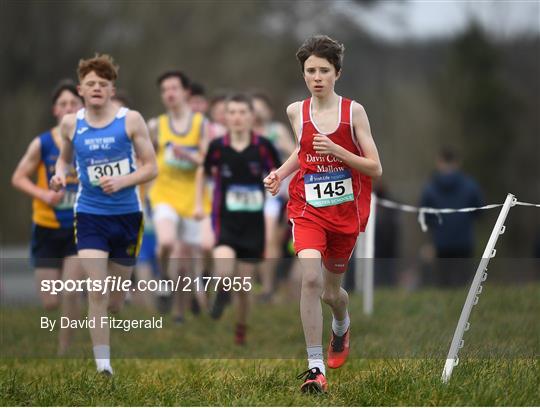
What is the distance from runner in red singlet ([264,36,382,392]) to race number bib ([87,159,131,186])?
157 cm

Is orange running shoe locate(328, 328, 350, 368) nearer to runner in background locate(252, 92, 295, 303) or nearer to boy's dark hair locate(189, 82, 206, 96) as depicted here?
runner in background locate(252, 92, 295, 303)

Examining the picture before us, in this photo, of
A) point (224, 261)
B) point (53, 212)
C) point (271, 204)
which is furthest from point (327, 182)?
point (271, 204)

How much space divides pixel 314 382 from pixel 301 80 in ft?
99.2

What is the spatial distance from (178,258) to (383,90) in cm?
2799

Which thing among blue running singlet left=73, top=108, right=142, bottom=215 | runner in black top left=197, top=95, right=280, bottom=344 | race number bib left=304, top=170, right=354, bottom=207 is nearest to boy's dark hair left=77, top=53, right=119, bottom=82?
blue running singlet left=73, top=108, right=142, bottom=215

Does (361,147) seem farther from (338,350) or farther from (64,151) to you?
(64,151)

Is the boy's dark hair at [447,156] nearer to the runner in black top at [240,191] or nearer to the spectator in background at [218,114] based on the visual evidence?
the spectator in background at [218,114]

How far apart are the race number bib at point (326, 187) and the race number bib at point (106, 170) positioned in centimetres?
176

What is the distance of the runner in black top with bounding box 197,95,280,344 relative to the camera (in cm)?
1140

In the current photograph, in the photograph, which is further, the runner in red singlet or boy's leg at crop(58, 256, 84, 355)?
boy's leg at crop(58, 256, 84, 355)

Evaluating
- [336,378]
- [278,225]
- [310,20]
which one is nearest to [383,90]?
[310,20]

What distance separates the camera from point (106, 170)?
8891 mm

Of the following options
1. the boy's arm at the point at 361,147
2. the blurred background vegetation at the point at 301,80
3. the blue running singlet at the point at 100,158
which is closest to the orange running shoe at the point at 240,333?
the blue running singlet at the point at 100,158

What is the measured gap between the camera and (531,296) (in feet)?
40.0
